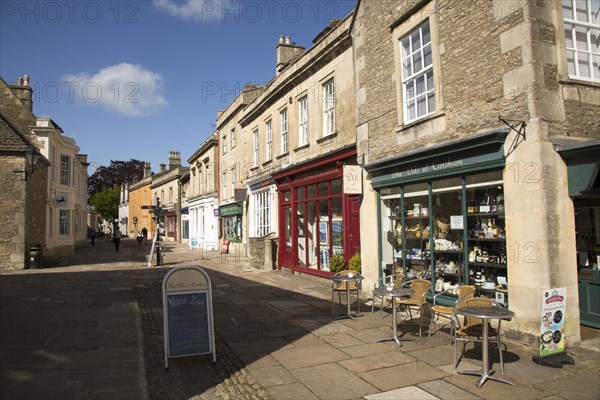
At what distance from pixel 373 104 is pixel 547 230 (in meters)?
5.23

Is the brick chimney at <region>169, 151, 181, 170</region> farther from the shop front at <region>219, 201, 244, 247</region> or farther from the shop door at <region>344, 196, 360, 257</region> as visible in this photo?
the shop door at <region>344, 196, 360, 257</region>

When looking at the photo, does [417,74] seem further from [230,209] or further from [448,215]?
[230,209]

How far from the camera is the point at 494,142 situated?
6.74 meters

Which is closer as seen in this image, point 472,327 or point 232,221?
point 472,327

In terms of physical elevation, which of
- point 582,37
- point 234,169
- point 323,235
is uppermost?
point 234,169

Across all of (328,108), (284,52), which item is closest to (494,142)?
(328,108)

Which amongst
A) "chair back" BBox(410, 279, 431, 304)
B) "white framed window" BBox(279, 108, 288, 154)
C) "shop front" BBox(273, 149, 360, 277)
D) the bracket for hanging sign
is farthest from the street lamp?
the bracket for hanging sign

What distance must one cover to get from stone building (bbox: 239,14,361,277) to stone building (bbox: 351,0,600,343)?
2.25 m

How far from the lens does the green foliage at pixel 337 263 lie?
38.8 feet

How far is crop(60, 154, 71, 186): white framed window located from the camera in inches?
959

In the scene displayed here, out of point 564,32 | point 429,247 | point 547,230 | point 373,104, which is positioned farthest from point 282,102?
point 547,230

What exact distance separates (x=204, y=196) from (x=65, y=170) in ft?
29.1

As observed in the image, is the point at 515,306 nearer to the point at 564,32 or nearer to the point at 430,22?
the point at 564,32

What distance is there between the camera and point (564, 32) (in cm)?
682
